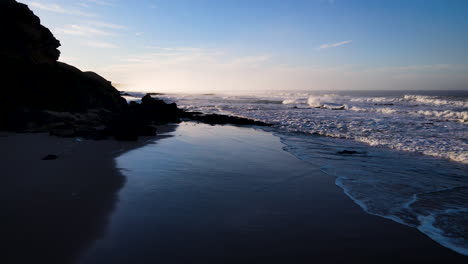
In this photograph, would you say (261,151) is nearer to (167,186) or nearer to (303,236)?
(167,186)

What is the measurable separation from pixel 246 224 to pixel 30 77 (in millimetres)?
14237

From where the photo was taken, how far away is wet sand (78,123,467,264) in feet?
9.59

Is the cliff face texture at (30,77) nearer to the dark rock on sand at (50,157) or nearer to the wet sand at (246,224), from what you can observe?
the dark rock on sand at (50,157)

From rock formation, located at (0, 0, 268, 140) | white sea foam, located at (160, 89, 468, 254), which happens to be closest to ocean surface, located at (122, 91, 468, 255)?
white sea foam, located at (160, 89, 468, 254)

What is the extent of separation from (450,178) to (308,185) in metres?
3.64

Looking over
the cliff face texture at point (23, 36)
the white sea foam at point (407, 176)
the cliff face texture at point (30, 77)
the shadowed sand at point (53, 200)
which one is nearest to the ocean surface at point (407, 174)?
the white sea foam at point (407, 176)

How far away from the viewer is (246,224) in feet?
12.0

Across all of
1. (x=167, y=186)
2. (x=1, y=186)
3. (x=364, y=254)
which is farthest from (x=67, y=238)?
(x=364, y=254)

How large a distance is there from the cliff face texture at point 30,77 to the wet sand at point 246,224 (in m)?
8.31

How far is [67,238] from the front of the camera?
305cm

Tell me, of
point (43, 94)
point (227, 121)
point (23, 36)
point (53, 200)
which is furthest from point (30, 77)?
point (53, 200)

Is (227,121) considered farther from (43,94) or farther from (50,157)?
(50,157)

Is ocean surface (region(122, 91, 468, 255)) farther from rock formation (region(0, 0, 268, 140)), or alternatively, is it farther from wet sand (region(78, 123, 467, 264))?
rock formation (region(0, 0, 268, 140))

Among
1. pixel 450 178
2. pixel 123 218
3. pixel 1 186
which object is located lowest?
pixel 450 178
